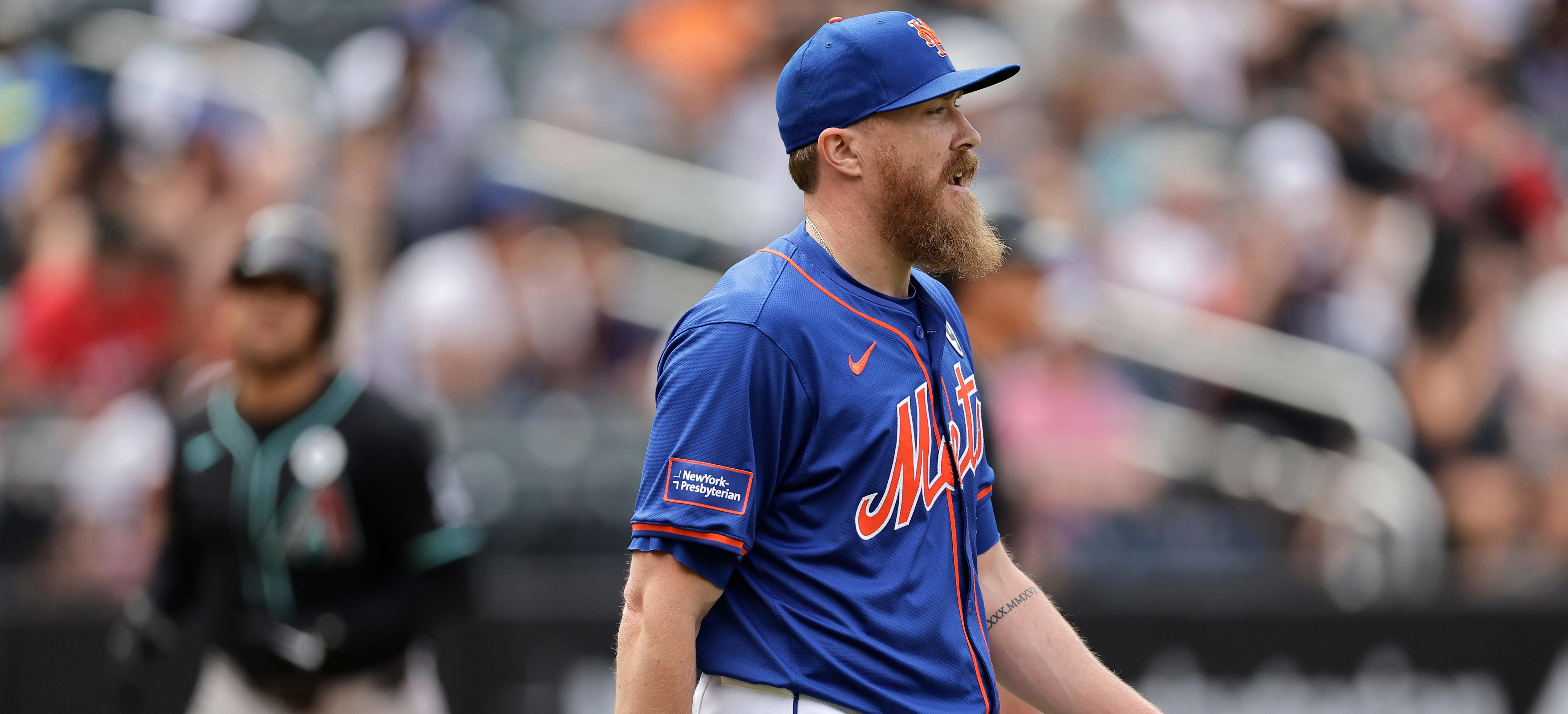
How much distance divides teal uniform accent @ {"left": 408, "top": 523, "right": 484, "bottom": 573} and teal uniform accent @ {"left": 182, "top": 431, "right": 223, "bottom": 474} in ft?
2.36

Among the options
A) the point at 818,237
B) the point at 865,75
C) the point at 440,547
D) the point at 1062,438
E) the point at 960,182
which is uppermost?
the point at 865,75

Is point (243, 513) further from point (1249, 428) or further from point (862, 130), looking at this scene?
point (1249, 428)

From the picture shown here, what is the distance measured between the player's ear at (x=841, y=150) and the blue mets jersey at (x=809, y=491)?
0.50 feet

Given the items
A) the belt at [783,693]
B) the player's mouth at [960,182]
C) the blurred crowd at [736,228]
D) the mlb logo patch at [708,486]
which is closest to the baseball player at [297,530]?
the blurred crowd at [736,228]

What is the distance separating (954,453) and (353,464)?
114 inches

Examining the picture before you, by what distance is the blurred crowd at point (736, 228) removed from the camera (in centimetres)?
821

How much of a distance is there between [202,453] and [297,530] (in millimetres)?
453

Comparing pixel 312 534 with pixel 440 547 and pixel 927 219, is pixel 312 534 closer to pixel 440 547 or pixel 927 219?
pixel 440 547

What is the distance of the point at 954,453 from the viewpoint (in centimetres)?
306

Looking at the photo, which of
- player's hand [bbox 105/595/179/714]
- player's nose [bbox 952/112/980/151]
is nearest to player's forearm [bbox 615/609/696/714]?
player's nose [bbox 952/112/980/151]

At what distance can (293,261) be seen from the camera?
5.33m

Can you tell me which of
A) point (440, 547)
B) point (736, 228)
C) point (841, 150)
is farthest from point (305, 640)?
point (736, 228)

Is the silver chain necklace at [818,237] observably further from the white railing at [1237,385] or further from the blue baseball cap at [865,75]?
the white railing at [1237,385]

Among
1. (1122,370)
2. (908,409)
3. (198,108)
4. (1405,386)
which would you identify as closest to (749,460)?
(908,409)
